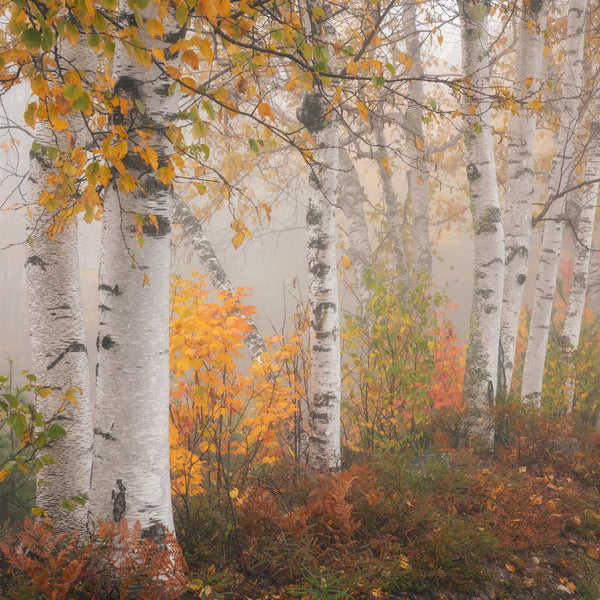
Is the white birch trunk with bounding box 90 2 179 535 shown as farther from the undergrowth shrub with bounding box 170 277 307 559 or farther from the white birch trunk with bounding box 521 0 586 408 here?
the white birch trunk with bounding box 521 0 586 408

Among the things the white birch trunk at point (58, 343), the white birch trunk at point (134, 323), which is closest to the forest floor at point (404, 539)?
the white birch trunk at point (134, 323)

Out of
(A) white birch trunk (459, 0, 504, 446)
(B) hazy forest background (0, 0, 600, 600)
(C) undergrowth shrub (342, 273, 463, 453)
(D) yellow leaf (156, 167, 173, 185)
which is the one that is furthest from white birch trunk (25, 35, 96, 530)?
(A) white birch trunk (459, 0, 504, 446)

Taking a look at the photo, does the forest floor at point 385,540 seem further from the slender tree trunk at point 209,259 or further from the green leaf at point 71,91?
the slender tree trunk at point 209,259

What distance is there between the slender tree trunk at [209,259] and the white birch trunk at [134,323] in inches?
165

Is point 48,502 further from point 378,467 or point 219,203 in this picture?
point 219,203

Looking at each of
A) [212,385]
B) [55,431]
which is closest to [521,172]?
[212,385]

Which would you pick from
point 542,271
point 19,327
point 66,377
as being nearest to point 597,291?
point 542,271

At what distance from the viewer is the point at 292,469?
163 inches

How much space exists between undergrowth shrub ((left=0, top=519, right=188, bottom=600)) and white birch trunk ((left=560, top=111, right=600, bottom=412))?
21.0 ft

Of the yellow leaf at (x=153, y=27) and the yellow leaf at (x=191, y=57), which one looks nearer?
the yellow leaf at (x=153, y=27)

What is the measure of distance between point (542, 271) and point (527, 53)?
275 centimetres

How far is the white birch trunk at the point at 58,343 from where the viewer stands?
3.04m

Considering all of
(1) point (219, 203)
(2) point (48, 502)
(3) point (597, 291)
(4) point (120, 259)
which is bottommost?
(2) point (48, 502)

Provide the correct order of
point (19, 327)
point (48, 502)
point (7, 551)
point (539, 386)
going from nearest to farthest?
point (7, 551)
point (48, 502)
point (539, 386)
point (19, 327)
